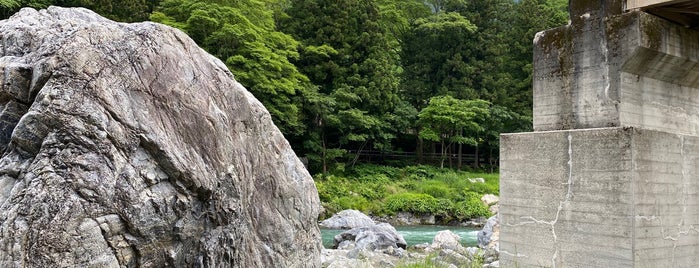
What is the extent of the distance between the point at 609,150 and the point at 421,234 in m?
16.4

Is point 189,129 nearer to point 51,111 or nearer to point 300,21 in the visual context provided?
point 51,111

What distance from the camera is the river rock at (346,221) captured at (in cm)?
2238

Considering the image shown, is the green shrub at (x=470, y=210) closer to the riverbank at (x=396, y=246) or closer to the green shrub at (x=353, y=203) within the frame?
the riverbank at (x=396, y=246)

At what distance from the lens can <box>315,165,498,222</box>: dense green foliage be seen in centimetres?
2664

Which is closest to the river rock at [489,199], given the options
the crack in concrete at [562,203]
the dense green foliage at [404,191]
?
the dense green foliage at [404,191]

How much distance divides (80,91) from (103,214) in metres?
1.21

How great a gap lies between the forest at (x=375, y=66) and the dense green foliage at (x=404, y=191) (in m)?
2.17

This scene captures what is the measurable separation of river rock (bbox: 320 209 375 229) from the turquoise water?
0.61 metres

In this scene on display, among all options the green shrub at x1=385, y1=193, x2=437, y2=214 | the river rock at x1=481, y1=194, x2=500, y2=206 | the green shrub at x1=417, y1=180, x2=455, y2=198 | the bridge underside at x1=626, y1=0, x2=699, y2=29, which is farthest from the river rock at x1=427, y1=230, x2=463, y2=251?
the river rock at x1=481, y1=194, x2=500, y2=206

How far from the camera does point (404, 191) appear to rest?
96.6 ft

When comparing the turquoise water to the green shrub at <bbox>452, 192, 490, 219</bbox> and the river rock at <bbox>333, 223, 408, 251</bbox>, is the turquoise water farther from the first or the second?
the green shrub at <bbox>452, 192, 490, 219</bbox>

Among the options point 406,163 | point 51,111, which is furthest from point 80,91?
point 406,163

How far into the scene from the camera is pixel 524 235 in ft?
22.4

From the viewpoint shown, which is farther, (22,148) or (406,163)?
(406,163)
